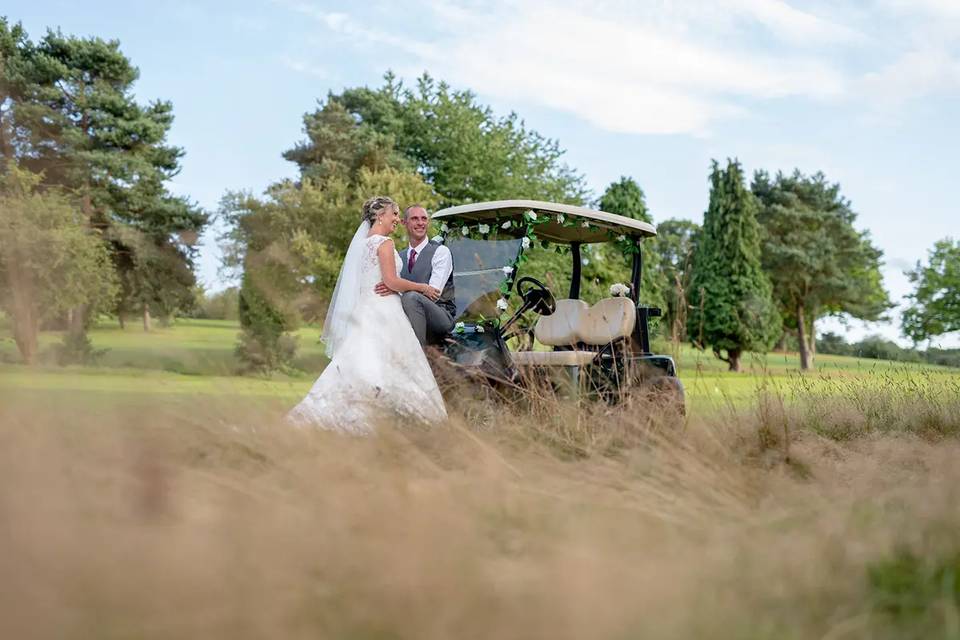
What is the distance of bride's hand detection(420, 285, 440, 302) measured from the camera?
6617 mm

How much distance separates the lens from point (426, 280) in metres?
7.14

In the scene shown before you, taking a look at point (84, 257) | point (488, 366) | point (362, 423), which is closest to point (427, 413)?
point (362, 423)

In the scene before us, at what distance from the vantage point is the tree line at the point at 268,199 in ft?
88.3

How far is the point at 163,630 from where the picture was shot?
2.07 m

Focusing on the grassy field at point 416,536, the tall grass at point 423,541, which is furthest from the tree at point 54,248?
the tall grass at point 423,541

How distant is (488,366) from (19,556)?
14.7 ft

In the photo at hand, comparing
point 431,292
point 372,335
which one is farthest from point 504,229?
point 372,335

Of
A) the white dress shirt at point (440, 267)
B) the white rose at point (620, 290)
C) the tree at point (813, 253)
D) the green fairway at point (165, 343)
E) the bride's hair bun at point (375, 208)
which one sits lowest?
the green fairway at point (165, 343)

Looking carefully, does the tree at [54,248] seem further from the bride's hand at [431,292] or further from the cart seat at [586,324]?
the bride's hand at [431,292]

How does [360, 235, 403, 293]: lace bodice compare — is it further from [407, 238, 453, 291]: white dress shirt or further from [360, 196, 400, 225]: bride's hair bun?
[407, 238, 453, 291]: white dress shirt

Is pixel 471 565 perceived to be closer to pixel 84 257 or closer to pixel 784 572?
pixel 784 572

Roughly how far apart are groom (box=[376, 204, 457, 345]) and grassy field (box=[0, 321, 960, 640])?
2.22m

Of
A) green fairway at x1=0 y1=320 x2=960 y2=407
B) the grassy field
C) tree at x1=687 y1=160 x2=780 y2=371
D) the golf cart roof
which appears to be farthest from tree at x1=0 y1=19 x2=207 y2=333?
the grassy field

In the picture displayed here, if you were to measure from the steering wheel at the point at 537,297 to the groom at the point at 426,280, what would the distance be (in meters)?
Answer: 0.63
